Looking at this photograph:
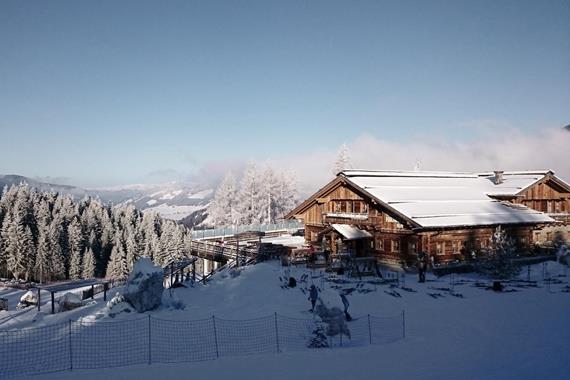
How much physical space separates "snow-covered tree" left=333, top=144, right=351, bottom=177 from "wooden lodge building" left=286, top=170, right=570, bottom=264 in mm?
26060

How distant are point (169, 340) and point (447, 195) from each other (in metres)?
27.1

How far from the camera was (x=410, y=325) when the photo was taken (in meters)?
18.5

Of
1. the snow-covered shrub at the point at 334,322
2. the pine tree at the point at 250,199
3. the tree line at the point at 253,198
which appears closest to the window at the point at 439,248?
the snow-covered shrub at the point at 334,322

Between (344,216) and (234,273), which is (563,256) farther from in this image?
(234,273)

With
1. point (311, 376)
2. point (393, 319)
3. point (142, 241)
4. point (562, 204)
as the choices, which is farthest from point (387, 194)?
point (142, 241)

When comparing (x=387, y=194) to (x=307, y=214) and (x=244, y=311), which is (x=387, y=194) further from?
(x=244, y=311)

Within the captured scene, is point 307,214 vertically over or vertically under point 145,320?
over

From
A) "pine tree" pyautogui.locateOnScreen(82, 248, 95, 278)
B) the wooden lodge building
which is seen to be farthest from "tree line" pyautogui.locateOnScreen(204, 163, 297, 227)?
the wooden lodge building

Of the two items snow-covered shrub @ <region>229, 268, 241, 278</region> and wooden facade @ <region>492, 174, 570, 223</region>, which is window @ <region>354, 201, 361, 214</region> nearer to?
snow-covered shrub @ <region>229, 268, 241, 278</region>

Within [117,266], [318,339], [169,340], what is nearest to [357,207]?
[318,339]

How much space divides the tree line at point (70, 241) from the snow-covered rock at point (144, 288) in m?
49.0

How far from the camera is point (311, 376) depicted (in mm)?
12625

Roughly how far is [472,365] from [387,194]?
2137cm

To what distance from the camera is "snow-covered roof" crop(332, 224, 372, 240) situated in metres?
33.2
